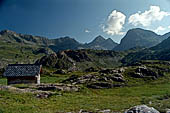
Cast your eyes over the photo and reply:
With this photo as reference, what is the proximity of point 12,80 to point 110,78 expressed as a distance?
38042 mm

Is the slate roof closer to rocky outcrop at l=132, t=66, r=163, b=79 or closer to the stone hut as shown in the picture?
the stone hut

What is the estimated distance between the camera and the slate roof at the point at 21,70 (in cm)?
5236

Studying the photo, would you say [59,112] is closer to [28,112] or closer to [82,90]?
[28,112]

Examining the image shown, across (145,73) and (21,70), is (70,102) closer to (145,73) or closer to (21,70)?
(21,70)

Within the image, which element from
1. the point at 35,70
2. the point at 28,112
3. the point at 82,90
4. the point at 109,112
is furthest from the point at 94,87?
the point at 28,112

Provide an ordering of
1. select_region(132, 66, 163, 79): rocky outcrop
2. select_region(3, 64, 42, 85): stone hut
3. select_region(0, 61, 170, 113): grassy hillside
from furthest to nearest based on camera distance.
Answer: select_region(132, 66, 163, 79): rocky outcrop < select_region(3, 64, 42, 85): stone hut < select_region(0, 61, 170, 113): grassy hillside

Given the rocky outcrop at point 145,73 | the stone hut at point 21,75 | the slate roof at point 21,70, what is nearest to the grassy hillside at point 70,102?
the stone hut at point 21,75

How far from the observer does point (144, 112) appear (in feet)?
45.3

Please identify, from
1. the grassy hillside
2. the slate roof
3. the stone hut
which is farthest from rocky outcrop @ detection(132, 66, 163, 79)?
the stone hut

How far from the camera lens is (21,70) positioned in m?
53.3

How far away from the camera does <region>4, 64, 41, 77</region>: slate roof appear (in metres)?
52.4

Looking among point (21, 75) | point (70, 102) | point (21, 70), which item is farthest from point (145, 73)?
point (70, 102)

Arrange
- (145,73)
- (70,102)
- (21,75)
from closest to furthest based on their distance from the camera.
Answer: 1. (70,102)
2. (21,75)
3. (145,73)

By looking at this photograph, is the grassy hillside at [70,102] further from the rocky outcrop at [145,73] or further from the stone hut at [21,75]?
the rocky outcrop at [145,73]
